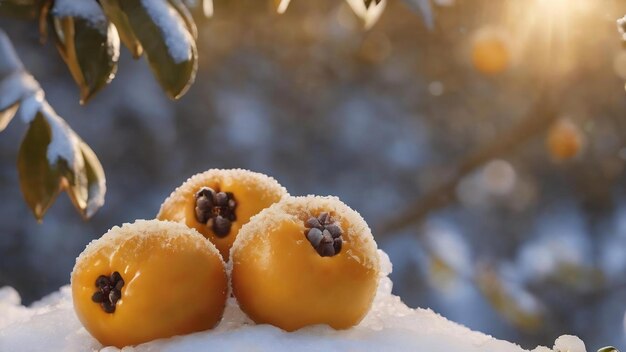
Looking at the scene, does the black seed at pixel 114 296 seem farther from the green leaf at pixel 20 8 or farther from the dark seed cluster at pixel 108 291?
the green leaf at pixel 20 8

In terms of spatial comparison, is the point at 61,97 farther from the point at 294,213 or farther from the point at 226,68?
the point at 294,213

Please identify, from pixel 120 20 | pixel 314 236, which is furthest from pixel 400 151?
pixel 120 20

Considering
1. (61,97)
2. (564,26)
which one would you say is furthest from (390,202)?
(61,97)

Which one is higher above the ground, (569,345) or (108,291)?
(569,345)

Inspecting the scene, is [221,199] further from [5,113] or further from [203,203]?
[5,113]

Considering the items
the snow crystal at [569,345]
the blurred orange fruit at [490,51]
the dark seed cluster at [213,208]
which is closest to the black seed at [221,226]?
the dark seed cluster at [213,208]
